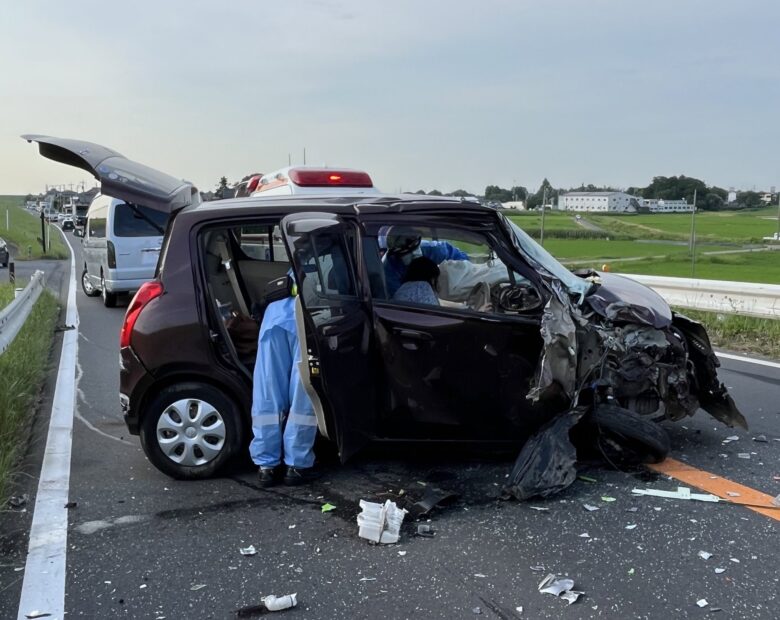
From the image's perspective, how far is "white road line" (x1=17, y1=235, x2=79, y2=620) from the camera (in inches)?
128

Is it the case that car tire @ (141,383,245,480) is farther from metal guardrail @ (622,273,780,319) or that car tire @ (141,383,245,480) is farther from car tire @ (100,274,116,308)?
car tire @ (100,274,116,308)

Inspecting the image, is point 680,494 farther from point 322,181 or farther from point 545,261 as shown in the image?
point 322,181

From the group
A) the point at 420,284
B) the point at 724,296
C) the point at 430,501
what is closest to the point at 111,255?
the point at 724,296

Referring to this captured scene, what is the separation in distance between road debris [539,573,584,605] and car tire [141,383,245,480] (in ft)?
7.17

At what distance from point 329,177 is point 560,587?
5786 mm

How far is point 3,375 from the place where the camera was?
6.61m

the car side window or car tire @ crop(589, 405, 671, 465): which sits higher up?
the car side window

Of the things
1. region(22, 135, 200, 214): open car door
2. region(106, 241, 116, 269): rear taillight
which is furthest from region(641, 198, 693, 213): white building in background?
region(22, 135, 200, 214): open car door

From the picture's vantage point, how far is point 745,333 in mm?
8953

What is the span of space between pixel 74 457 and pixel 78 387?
2303 mm

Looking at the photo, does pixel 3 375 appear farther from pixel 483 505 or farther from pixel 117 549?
pixel 483 505

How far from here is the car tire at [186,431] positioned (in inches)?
182

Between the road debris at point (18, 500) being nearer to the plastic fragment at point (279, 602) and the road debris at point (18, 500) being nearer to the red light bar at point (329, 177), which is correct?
the plastic fragment at point (279, 602)

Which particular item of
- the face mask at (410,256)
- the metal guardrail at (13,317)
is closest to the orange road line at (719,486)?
the face mask at (410,256)
